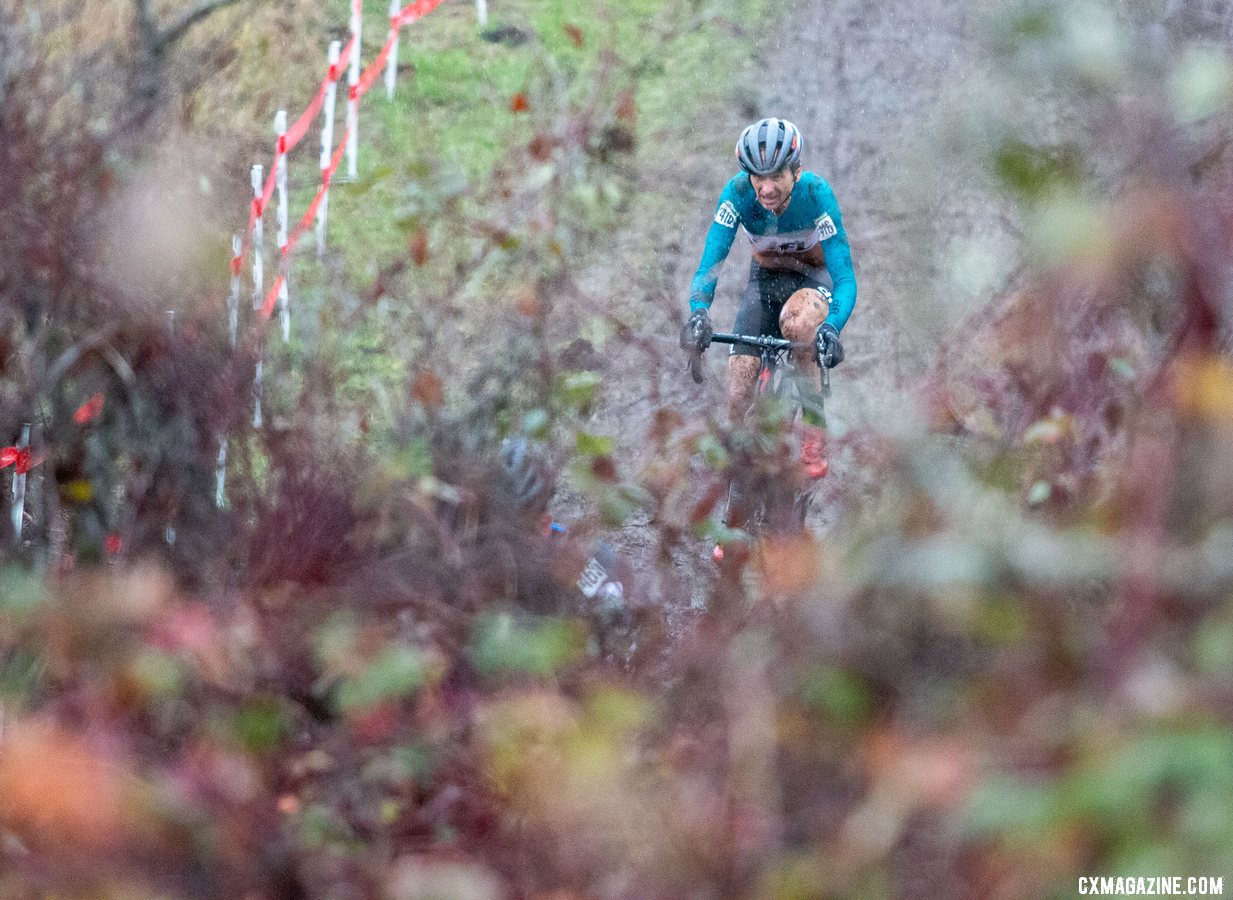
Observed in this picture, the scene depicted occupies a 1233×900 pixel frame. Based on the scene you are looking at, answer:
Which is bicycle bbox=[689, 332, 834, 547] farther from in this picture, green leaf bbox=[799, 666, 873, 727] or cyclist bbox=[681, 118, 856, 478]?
green leaf bbox=[799, 666, 873, 727]

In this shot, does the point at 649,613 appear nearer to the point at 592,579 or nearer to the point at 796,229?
the point at 592,579

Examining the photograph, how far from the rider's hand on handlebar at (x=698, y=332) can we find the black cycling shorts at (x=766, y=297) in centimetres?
77

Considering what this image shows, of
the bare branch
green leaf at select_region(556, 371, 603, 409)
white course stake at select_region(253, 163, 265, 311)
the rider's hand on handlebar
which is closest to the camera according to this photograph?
green leaf at select_region(556, 371, 603, 409)

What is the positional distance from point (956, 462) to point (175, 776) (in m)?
1.51

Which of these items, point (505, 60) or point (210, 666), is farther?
point (505, 60)

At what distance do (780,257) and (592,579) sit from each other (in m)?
3.43

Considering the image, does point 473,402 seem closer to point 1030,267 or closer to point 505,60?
point 1030,267

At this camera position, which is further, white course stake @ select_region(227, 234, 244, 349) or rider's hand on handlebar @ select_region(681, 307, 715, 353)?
rider's hand on handlebar @ select_region(681, 307, 715, 353)

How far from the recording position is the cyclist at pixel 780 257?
247 inches

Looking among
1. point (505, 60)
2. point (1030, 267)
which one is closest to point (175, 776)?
point (1030, 267)

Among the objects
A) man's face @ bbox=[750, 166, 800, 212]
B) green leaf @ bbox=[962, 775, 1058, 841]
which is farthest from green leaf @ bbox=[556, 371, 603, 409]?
man's face @ bbox=[750, 166, 800, 212]

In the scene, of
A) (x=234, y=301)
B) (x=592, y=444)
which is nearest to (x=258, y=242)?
(x=234, y=301)

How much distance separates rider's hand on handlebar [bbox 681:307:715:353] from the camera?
19.9 ft

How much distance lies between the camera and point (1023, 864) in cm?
168
